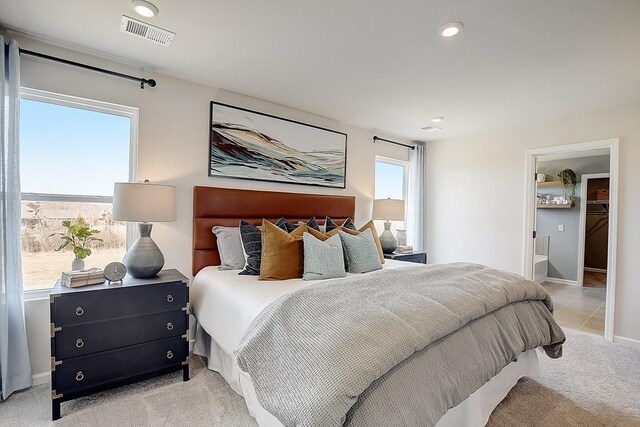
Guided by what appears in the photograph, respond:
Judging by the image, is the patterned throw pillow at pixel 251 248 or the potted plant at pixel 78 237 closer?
the potted plant at pixel 78 237

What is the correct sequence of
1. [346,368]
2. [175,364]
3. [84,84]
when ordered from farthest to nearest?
[84,84]
[175,364]
[346,368]

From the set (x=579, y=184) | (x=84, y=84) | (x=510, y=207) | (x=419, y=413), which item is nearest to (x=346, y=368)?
(x=419, y=413)

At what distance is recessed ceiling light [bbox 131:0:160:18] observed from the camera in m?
1.78

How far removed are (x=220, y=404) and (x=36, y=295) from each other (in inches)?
63.4

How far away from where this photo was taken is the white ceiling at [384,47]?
1819 millimetres

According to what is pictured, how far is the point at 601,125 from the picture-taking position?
132 inches

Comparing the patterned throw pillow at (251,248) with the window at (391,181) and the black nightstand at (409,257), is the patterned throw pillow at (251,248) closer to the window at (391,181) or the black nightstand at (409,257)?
the black nightstand at (409,257)

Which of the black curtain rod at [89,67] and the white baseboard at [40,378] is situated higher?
the black curtain rod at [89,67]

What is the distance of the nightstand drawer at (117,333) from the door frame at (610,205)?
4.04 metres

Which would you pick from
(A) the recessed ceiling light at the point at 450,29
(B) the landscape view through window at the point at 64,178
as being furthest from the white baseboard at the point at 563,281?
(B) the landscape view through window at the point at 64,178

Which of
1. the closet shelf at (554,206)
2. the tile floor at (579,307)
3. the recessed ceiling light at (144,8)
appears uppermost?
the recessed ceiling light at (144,8)

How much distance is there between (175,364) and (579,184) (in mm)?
7300

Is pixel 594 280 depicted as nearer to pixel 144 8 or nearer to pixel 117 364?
pixel 117 364

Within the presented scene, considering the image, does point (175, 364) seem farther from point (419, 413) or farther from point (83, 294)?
point (419, 413)
